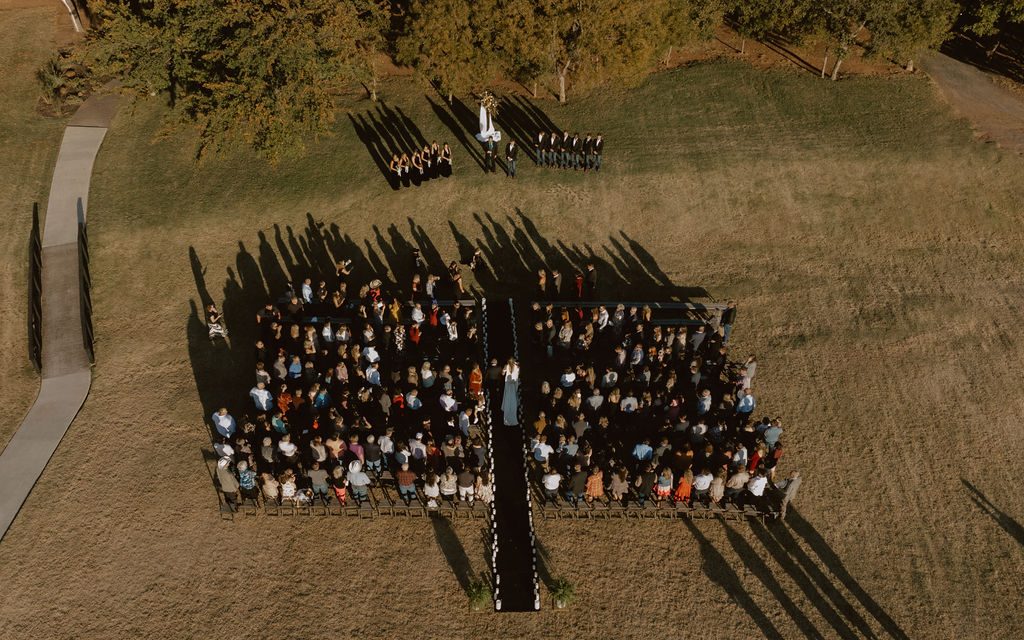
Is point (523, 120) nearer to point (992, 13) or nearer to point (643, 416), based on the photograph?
point (643, 416)

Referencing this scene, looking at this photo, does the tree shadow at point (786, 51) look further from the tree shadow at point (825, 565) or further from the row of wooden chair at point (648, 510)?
the row of wooden chair at point (648, 510)

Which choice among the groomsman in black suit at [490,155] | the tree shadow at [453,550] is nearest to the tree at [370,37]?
the groomsman in black suit at [490,155]

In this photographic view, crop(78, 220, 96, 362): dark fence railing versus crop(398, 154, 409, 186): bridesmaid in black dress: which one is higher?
crop(398, 154, 409, 186): bridesmaid in black dress

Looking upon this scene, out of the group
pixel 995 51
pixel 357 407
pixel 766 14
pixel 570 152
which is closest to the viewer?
pixel 357 407

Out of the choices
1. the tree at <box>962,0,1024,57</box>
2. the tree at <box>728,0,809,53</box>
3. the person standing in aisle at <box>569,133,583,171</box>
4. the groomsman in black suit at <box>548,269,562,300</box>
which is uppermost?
the tree at <box>962,0,1024,57</box>

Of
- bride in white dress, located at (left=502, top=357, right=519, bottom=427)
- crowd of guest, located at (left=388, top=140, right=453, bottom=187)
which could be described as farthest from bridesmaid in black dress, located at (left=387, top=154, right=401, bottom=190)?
bride in white dress, located at (left=502, top=357, right=519, bottom=427)

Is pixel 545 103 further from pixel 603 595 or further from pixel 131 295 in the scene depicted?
pixel 603 595

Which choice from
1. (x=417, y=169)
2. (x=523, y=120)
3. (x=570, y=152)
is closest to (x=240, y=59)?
(x=417, y=169)

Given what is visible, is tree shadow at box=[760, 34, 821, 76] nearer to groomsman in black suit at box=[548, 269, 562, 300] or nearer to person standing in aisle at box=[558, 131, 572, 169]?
person standing in aisle at box=[558, 131, 572, 169]
